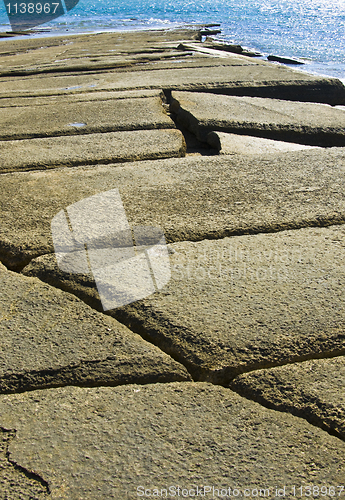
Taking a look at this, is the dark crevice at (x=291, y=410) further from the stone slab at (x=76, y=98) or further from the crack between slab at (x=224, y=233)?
the stone slab at (x=76, y=98)

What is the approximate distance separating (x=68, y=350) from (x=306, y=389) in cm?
64

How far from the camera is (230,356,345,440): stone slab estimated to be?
98cm

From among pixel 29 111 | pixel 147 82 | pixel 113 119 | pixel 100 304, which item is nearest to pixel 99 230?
pixel 100 304

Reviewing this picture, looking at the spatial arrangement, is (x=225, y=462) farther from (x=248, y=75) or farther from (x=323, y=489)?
(x=248, y=75)

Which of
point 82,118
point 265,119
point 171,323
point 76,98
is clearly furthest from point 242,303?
point 76,98

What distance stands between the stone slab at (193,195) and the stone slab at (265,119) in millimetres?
521

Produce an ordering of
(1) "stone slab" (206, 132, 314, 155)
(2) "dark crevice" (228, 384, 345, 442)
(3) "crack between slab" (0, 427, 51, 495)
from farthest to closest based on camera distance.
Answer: (1) "stone slab" (206, 132, 314, 155), (2) "dark crevice" (228, 384, 345, 442), (3) "crack between slab" (0, 427, 51, 495)

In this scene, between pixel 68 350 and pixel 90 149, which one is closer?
pixel 68 350

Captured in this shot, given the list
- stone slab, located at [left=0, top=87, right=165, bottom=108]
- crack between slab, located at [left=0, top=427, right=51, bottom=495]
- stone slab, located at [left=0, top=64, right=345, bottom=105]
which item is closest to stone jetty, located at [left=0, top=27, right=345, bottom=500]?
crack between slab, located at [left=0, top=427, right=51, bottom=495]

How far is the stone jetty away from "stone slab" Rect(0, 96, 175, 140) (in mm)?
363

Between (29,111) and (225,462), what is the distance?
124 inches

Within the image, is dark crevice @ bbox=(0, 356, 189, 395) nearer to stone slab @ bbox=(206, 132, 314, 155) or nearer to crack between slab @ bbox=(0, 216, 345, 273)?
crack between slab @ bbox=(0, 216, 345, 273)

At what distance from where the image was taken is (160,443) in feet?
3.01

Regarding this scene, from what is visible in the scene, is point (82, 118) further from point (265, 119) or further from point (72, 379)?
point (72, 379)
